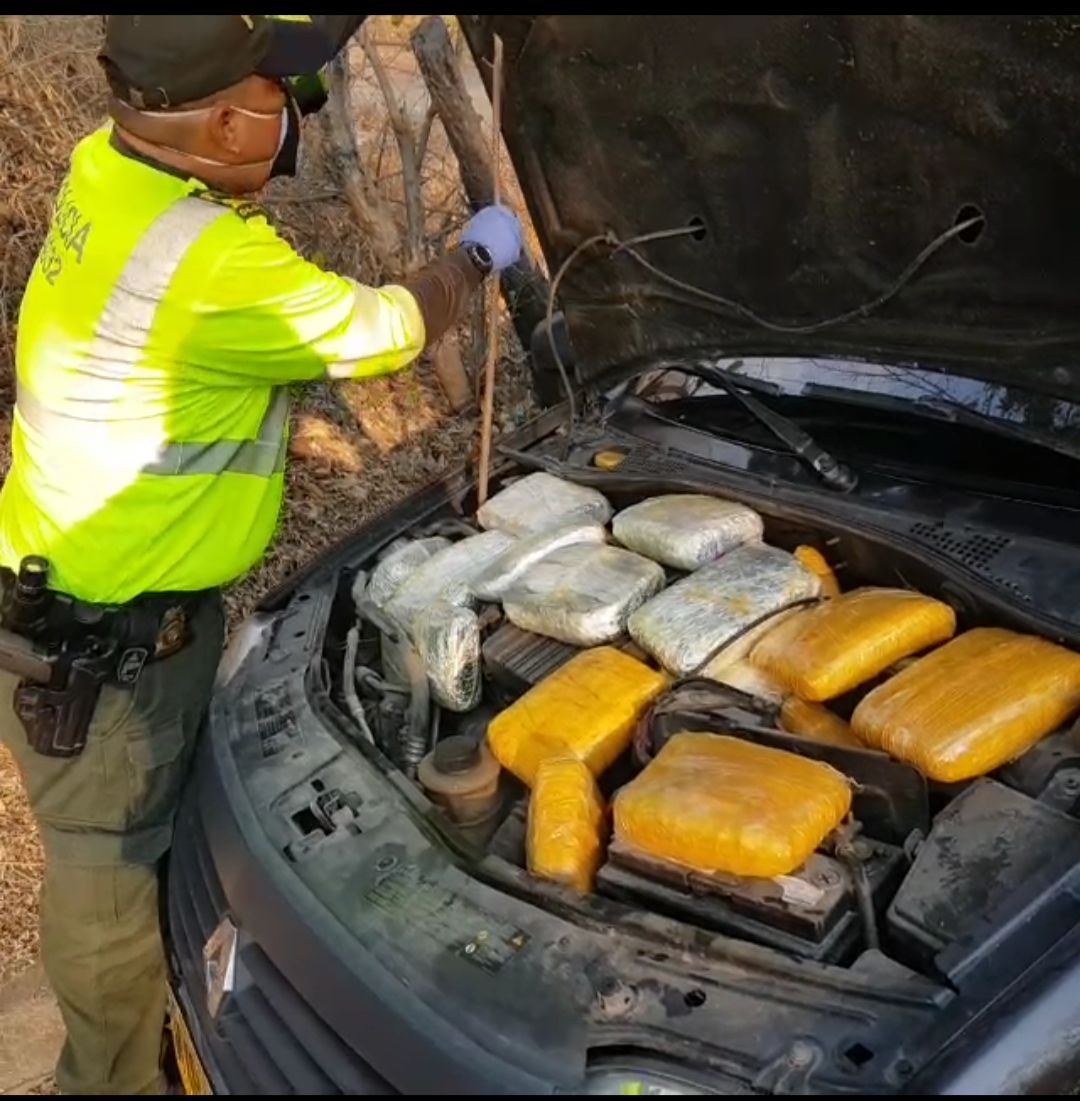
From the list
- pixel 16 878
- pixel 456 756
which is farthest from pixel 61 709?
pixel 16 878

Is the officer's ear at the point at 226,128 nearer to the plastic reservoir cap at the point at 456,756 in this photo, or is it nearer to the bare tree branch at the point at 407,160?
the plastic reservoir cap at the point at 456,756

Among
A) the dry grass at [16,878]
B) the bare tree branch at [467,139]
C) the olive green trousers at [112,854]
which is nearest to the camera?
the olive green trousers at [112,854]

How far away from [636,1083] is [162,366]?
5.03 feet

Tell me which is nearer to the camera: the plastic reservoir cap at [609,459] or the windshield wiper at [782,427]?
the windshield wiper at [782,427]

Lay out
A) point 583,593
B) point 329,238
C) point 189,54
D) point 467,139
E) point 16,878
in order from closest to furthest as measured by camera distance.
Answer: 1. point 189,54
2. point 583,593
3. point 16,878
4. point 467,139
5. point 329,238

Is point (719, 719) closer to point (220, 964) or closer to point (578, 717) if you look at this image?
point (578, 717)

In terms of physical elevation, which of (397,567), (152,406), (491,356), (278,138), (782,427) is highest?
(278,138)

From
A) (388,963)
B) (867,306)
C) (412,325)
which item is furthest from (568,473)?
(388,963)

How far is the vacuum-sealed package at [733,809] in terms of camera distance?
1.86 metres

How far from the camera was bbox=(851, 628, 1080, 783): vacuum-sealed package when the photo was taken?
2.02 metres

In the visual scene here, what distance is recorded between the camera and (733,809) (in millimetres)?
1901

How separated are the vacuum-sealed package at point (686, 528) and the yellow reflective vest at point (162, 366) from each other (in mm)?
578

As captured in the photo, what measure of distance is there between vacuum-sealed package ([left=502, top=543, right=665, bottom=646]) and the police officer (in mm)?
514

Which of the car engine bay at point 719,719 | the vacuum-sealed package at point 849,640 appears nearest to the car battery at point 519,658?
the car engine bay at point 719,719
